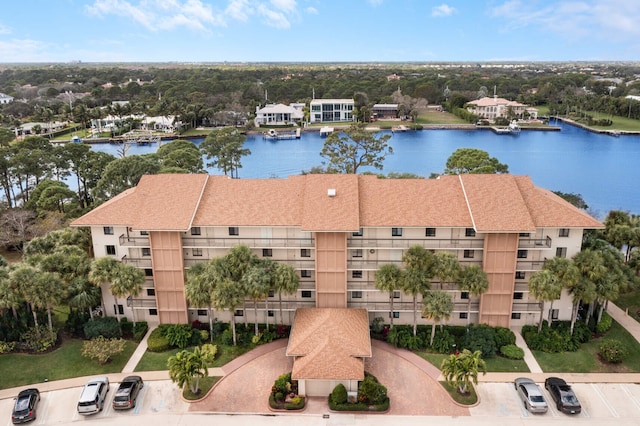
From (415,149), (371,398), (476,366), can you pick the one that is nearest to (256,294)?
(371,398)

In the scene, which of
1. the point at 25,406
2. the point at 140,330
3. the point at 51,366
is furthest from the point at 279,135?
the point at 25,406

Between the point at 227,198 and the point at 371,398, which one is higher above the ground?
the point at 227,198

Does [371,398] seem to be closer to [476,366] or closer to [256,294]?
[476,366]

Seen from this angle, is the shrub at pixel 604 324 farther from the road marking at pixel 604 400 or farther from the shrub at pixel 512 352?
the shrub at pixel 512 352

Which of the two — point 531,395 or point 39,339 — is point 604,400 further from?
point 39,339

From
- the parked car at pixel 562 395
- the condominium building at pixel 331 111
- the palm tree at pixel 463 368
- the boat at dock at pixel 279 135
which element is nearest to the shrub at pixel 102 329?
the palm tree at pixel 463 368

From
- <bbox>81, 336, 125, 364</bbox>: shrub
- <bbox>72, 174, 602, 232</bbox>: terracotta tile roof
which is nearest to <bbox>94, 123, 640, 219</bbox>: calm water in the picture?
<bbox>72, 174, 602, 232</bbox>: terracotta tile roof
